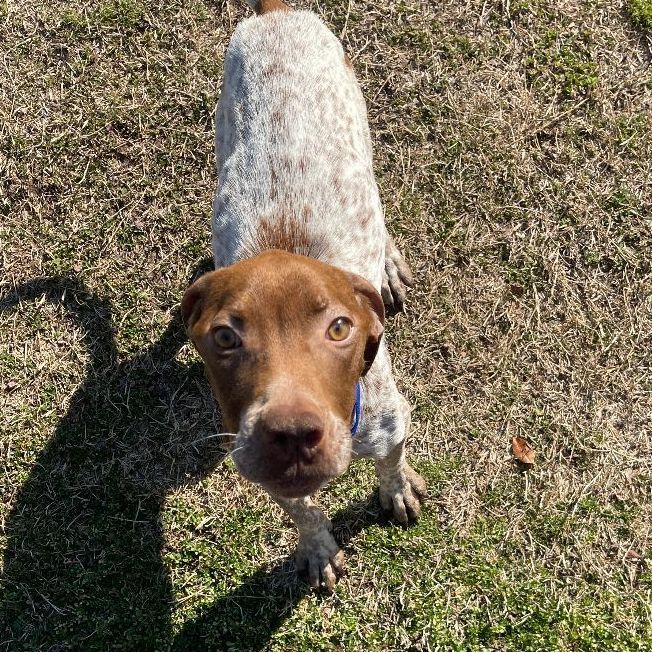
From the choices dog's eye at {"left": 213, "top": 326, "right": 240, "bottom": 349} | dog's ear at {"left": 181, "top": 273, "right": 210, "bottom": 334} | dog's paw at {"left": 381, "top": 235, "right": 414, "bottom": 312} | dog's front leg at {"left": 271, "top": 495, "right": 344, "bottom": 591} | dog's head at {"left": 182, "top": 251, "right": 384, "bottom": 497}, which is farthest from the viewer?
dog's paw at {"left": 381, "top": 235, "right": 414, "bottom": 312}

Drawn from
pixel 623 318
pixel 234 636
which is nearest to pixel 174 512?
pixel 234 636

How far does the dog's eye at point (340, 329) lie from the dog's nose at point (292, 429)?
20.9 inches


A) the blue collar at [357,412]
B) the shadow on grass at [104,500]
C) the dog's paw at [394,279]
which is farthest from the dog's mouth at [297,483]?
the dog's paw at [394,279]

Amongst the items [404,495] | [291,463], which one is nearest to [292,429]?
[291,463]

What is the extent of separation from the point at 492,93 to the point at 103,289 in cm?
390

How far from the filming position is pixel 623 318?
6332 mm

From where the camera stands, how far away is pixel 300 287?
362cm

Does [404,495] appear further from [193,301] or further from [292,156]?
[292,156]

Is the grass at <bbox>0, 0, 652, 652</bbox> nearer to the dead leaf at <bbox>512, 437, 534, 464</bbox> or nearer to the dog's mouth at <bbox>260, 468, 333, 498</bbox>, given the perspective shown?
the dead leaf at <bbox>512, 437, 534, 464</bbox>

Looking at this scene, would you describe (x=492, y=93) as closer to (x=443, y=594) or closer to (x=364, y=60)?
(x=364, y=60)

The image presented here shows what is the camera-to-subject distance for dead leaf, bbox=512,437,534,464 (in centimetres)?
604

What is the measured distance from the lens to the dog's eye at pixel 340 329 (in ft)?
12.0

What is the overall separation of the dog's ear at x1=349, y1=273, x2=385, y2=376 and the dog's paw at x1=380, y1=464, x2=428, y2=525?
168 cm

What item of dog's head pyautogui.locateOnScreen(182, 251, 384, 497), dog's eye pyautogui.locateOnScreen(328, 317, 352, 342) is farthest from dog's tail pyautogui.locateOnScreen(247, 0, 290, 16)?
dog's eye pyautogui.locateOnScreen(328, 317, 352, 342)
